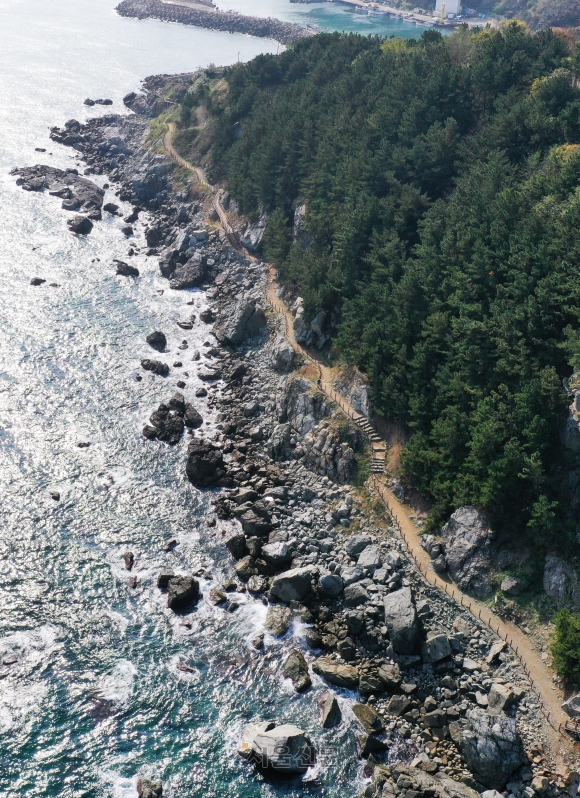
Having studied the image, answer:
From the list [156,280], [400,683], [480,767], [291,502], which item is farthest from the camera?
[156,280]

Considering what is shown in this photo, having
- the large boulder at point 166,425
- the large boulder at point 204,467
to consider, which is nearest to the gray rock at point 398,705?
the large boulder at point 204,467

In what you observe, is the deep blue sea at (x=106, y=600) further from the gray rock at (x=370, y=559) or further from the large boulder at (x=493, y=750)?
the gray rock at (x=370, y=559)

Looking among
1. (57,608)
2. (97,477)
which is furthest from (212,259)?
(57,608)

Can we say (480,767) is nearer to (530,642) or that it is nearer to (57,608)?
(530,642)

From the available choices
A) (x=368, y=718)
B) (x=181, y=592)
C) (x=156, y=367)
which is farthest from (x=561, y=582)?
(x=156, y=367)

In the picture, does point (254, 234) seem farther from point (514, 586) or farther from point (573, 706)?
point (573, 706)

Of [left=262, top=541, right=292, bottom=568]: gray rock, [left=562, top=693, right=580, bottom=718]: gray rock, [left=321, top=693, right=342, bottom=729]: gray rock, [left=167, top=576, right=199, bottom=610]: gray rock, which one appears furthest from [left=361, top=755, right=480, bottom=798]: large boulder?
[left=167, top=576, right=199, bottom=610]: gray rock

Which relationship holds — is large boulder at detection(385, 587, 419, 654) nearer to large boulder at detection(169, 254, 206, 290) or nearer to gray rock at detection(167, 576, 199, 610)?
gray rock at detection(167, 576, 199, 610)
